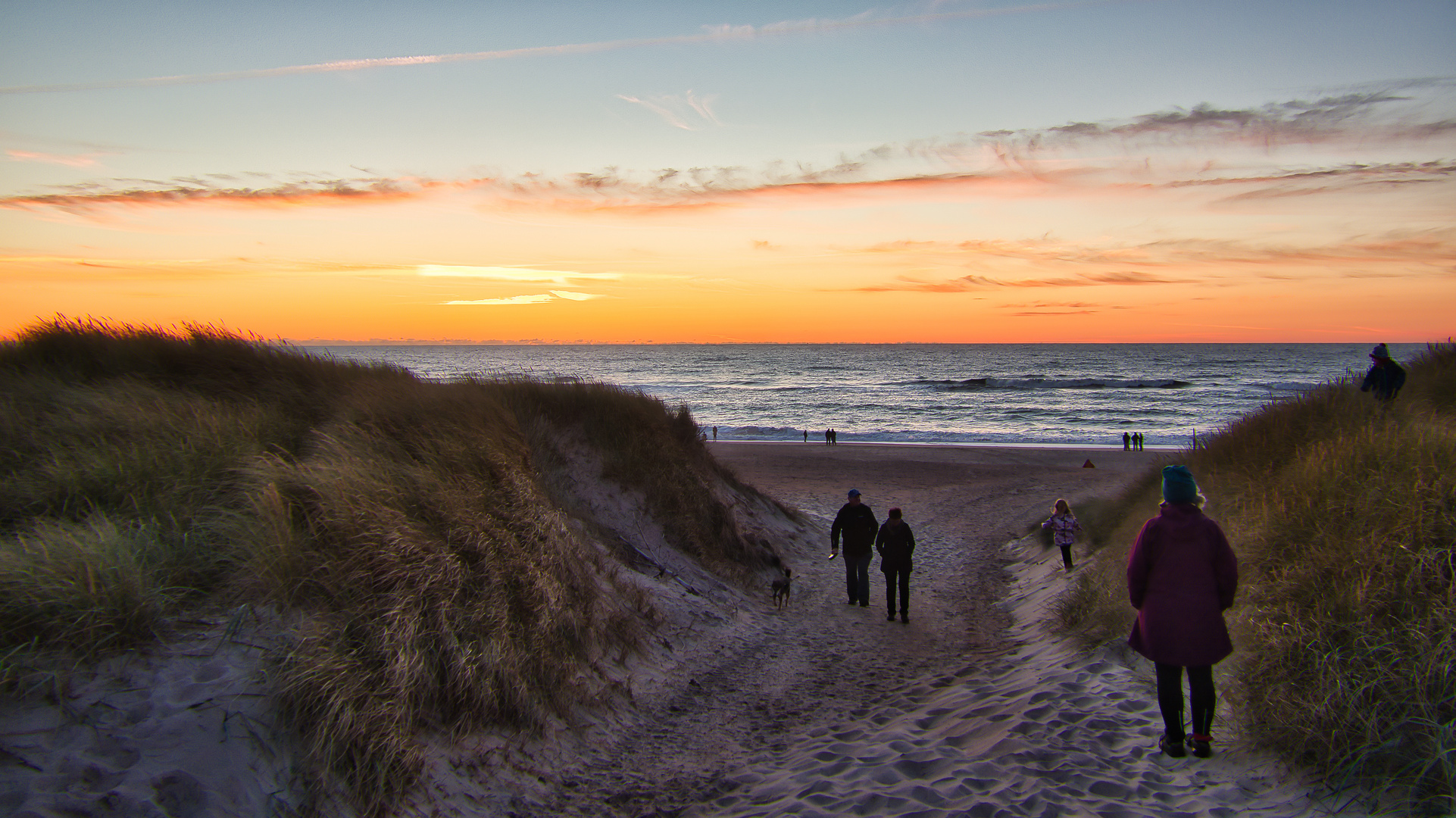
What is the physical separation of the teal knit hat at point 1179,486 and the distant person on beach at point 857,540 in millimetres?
6178

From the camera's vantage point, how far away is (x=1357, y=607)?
455 cm

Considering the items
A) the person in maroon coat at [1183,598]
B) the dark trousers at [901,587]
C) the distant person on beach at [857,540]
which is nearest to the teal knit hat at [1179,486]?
the person in maroon coat at [1183,598]

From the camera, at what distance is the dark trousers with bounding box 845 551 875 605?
36.8 feet

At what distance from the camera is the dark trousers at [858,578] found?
1120cm

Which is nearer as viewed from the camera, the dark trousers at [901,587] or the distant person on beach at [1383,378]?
the distant person on beach at [1383,378]

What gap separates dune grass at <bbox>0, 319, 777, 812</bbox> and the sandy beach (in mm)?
307

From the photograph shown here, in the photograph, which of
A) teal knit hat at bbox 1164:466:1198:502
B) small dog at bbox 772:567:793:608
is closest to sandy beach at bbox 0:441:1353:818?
small dog at bbox 772:567:793:608

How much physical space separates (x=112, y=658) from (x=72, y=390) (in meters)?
4.22

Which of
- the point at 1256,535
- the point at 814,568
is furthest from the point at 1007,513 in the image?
the point at 1256,535

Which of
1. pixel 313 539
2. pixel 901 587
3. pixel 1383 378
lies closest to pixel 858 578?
pixel 901 587

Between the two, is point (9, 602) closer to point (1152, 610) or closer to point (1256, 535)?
point (1152, 610)

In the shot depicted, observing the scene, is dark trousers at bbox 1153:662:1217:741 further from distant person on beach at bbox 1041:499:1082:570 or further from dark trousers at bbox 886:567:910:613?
distant person on beach at bbox 1041:499:1082:570

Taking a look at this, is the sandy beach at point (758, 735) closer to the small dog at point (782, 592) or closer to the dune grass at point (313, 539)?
the small dog at point (782, 592)

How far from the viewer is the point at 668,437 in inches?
541
